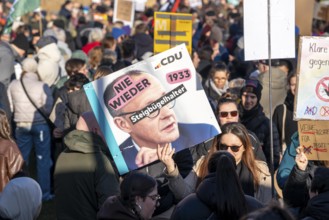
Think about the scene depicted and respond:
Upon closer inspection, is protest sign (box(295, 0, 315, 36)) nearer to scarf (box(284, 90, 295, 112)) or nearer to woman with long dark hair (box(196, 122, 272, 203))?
scarf (box(284, 90, 295, 112))

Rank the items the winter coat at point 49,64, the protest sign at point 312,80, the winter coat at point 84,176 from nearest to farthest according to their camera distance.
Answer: the winter coat at point 84,176 → the protest sign at point 312,80 → the winter coat at point 49,64

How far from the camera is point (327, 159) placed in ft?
24.2

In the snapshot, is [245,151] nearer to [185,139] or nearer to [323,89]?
[185,139]

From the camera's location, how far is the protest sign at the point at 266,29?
8602 mm

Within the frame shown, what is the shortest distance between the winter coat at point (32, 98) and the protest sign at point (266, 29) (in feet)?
14.3

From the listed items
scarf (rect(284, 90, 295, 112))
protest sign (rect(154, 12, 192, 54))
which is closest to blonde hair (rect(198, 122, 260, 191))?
scarf (rect(284, 90, 295, 112))

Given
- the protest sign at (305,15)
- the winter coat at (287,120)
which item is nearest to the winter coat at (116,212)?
the winter coat at (287,120)

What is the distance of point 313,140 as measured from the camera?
743 centimetres

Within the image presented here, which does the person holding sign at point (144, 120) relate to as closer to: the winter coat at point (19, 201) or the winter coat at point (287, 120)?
the winter coat at point (19, 201)

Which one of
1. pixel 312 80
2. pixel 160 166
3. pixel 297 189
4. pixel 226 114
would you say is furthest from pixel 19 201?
pixel 226 114

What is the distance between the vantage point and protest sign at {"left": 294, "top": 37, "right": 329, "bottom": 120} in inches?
301

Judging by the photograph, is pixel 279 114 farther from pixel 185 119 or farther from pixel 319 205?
pixel 319 205

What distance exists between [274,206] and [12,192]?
108 inches

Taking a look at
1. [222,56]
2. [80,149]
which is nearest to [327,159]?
[80,149]
